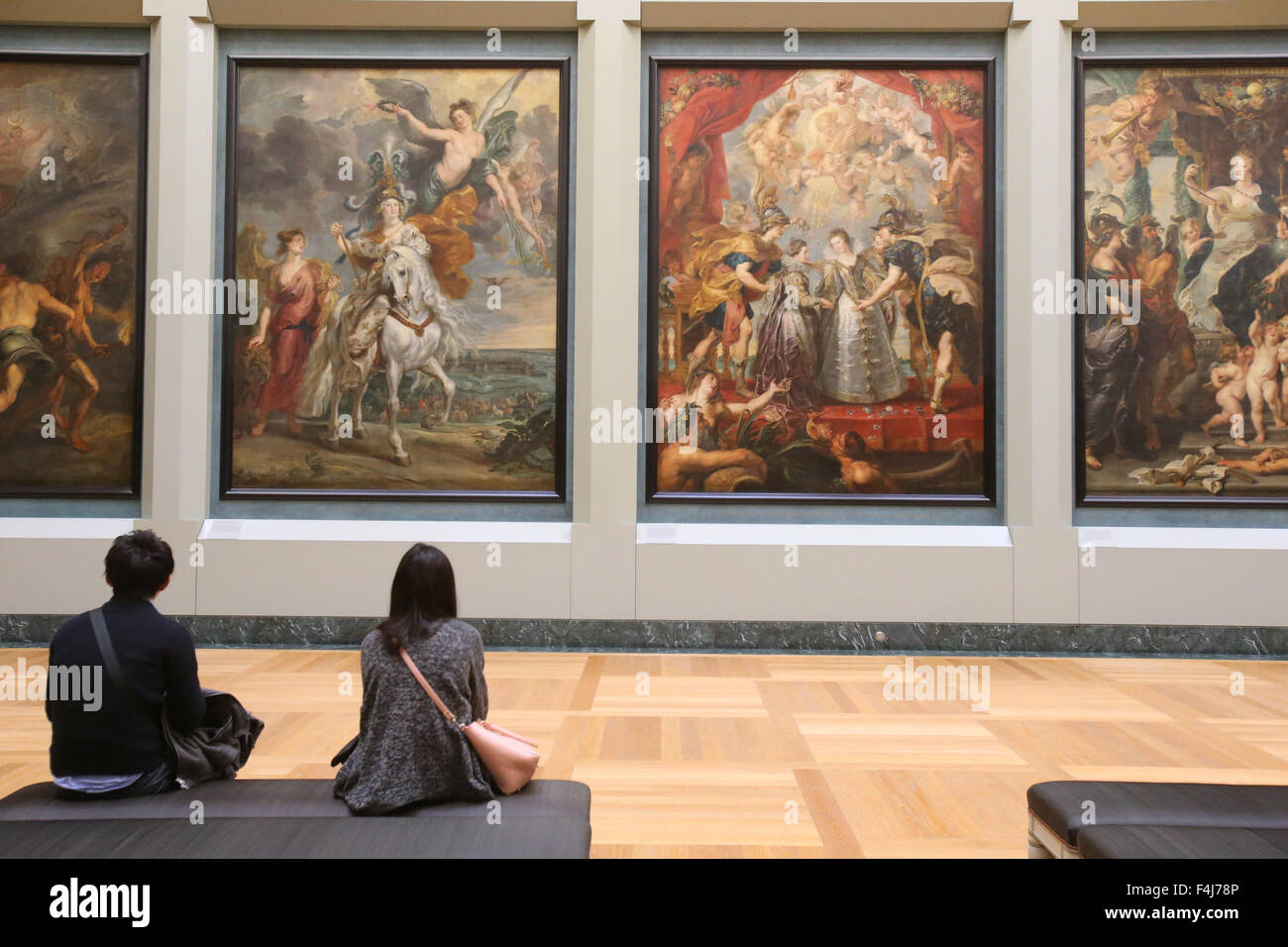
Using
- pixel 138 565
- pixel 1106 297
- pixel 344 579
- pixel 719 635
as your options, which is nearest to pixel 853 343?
pixel 1106 297

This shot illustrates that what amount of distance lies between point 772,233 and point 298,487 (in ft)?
21.7

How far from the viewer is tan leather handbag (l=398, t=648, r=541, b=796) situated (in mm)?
4055

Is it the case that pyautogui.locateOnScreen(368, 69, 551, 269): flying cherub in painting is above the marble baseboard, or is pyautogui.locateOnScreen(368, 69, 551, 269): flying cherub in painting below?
above

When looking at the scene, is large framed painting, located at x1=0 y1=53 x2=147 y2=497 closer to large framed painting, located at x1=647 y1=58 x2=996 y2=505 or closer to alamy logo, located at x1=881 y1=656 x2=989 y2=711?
large framed painting, located at x1=647 y1=58 x2=996 y2=505

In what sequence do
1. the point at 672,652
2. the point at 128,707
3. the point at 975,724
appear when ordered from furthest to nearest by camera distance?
the point at 672,652, the point at 975,724, the point at 128,707

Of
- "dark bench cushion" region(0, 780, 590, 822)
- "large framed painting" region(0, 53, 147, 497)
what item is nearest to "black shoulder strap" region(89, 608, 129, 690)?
"dark bench cushion" region(0, 780, 590, 822)

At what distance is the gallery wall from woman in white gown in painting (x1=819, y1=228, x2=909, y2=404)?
4.65 feet

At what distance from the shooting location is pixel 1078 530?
1117 cm

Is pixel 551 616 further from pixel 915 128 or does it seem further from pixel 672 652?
pixel 915 128

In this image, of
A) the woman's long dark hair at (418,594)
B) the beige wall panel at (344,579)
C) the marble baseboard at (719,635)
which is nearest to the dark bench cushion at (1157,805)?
the woman's long dark hair at (418,594)

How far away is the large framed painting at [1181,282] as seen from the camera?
1132cm

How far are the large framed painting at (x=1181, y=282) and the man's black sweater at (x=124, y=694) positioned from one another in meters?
10.3

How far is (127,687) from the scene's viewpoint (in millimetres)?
3990

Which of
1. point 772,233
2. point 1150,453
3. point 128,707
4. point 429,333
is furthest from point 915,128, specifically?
point 128,707
